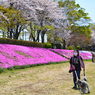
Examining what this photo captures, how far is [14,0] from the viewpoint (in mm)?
26500

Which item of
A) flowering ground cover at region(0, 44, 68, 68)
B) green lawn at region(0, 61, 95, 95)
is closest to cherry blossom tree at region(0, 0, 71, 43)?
flowering ground cover at region(0, 44, 68, 68)

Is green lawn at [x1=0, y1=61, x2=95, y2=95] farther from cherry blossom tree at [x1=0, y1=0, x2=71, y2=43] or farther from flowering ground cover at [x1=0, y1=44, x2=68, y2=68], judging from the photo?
cherry blossom tree at [x1=0, y1=0, x2=71, y2=43]

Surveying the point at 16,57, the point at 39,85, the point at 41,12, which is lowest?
the point at 39,85

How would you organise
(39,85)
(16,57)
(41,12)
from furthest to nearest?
(41,12)
(16,57)
(39,85)

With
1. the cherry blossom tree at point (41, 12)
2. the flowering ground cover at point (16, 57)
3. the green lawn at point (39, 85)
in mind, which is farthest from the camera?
the cherry blossom tree at point (41, 12)

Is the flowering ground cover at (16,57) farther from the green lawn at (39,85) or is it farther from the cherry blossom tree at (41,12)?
the cherry blossom tree at (41,12)

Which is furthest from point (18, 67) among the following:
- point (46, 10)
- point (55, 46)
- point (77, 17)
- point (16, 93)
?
point (77, 17)

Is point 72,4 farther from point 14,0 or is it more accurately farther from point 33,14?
point 14,0

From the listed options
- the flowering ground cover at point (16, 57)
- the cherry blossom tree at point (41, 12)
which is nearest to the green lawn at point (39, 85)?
the flowering ground cover at point (16, 57)

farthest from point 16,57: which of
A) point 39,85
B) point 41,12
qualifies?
point 41,12

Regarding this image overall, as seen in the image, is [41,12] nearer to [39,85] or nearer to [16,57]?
[16,57]

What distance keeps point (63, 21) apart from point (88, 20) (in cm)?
770

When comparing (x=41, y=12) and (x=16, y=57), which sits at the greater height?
(x=41, y=12)

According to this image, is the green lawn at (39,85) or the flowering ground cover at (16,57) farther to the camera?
the flowering ground cover at (16,57)
